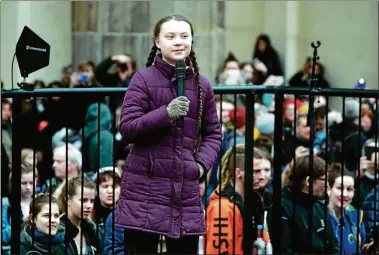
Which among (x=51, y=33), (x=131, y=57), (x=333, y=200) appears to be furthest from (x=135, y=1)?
(x=333, y=200)

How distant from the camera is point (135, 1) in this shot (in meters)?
16.0

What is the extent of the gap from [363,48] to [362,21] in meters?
0.54

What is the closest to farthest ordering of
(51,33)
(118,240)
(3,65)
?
(118,240)
(3,65)
(51,33)

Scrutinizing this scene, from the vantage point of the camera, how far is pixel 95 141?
11.4m

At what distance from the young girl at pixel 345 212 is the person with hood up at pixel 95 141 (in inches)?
78.2

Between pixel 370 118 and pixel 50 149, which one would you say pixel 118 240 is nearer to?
pixel 50 149

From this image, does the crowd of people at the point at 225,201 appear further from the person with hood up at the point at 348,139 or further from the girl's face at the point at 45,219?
the person with hood up at the point at 348,139

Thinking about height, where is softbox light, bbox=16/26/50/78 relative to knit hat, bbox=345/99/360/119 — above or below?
above

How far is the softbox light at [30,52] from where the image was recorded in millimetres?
8320

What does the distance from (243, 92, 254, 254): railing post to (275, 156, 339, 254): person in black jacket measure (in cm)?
27

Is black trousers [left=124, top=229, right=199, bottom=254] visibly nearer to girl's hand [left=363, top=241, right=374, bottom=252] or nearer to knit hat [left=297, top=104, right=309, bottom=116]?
girl's hand [left=363, top=241, right=374, bottom=252]

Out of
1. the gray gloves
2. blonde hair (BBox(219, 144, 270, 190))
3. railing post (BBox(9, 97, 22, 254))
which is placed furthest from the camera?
blonde hair (BBox(219, 144, 270, 190))

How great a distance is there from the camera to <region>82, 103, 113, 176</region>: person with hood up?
10883 millimetres

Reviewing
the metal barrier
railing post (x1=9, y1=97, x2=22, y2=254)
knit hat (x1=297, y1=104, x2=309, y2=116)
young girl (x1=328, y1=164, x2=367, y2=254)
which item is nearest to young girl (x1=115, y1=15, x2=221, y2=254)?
the metal barrier
